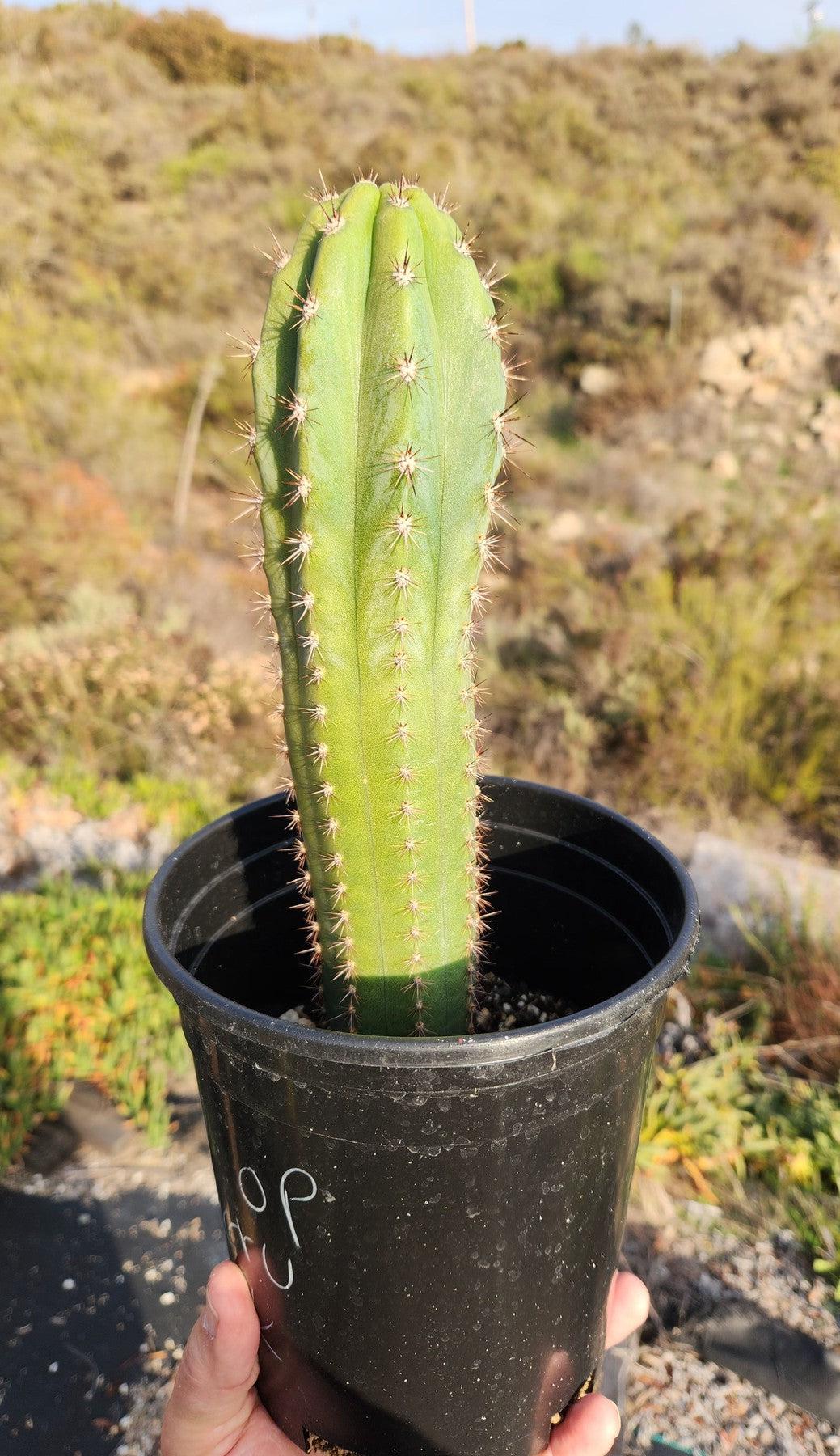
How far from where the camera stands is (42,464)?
23.2ft

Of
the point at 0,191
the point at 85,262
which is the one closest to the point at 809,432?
the point at 85,262

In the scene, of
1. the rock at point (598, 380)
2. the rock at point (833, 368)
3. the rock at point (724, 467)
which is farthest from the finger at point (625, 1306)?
the rock at point (833, 368)

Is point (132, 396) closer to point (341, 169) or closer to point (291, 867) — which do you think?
point (341, 169)

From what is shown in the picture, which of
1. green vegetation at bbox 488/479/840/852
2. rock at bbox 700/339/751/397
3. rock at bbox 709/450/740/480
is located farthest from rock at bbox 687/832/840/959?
rock at bbox 700/339/751/397

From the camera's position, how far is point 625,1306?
133 centimetres

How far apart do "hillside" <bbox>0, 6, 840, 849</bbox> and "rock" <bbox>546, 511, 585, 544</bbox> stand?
1.0 inches

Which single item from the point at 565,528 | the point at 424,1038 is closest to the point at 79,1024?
the point at 424,1038

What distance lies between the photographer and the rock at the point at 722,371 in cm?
951

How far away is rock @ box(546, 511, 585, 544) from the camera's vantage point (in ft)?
24.2

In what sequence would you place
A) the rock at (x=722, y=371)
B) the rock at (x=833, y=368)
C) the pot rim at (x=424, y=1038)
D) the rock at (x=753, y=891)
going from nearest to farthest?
the pot rim at (x=424, y=1038)
the rock at (x=753, y=891)
the rock at (x=833, y=368)
the rock at (x=722, y=371)

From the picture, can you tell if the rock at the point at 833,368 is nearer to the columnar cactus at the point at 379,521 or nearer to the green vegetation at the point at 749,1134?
the green vegetation at the point at 749,1134

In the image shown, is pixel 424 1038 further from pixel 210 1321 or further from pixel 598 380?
pixel 598 380

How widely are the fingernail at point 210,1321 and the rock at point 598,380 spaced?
31.7 feet

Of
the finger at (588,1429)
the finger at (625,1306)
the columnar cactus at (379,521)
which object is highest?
the columnar cactus at (379,521)
